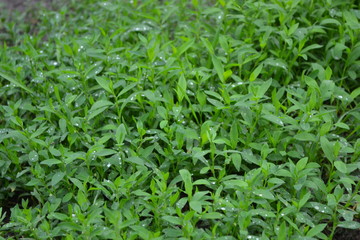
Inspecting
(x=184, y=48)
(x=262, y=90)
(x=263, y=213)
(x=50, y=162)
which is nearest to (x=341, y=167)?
(x=263, y=213)

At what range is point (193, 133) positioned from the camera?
2898 mm

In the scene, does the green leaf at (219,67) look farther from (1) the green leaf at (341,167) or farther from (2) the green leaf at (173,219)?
(2) the green leaf at (173,219)

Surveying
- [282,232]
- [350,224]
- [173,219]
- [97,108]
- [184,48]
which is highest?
[184,48]

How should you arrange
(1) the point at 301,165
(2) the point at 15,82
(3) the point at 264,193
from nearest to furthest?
(3) the point at 264,193 < (1) the point at 301,165 < (2) the point at 15,82

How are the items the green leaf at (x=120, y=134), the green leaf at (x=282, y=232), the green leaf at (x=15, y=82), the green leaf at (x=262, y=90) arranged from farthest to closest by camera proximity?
the green leaf at (x=15, y=82), the green leaf at (x=262, y=90), the green leaf at (x=120, y=134), the green leaf at (x=282, y=232)

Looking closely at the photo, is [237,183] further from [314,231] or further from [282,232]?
[314,231]

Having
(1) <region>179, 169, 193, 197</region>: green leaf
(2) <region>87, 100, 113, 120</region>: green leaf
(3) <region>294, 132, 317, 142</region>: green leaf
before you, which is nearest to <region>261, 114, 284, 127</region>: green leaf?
(3) <region>294, 132, 317, 142</region>: green leaf

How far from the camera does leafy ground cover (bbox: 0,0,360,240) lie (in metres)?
2.60

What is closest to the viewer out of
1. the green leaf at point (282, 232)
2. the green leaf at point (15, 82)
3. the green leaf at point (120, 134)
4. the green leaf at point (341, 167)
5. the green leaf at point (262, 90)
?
the green leaf at point (282, 232)

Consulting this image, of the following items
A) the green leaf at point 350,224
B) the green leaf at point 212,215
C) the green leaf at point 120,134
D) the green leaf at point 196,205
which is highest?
the green leaf at point 120,134

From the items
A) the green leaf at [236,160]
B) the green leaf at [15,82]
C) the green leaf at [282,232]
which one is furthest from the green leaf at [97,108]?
the green leaf at [282,232]

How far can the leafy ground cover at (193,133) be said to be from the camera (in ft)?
8.53

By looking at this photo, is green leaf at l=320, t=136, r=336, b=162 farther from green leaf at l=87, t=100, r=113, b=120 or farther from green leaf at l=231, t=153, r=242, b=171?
green leaf at l=87, t=100, r=113, b=120

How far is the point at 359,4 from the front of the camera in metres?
3.85
